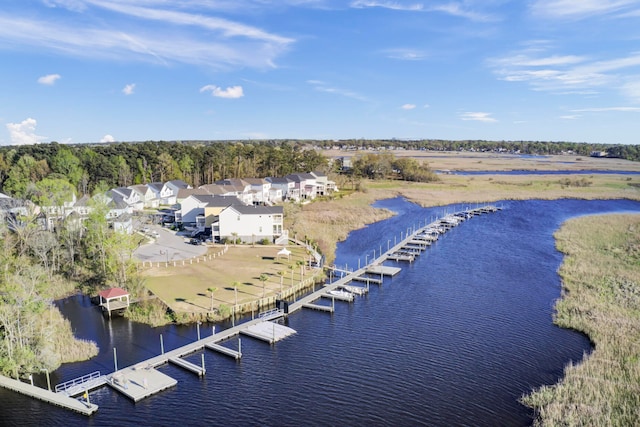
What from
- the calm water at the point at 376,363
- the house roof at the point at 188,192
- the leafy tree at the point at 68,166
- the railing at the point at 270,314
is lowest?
the calm water at the point at 376,363

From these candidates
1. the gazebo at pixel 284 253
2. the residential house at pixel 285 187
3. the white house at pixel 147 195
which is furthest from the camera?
the residential house at pixel 285 187

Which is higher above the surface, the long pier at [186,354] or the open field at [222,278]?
the open field at [222,278]

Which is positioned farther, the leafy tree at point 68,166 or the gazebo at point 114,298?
the leafy tree at point 68,166

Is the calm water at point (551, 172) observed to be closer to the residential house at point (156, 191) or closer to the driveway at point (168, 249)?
the residential house at point (156, 191)

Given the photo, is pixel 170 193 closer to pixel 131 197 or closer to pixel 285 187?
pixel 131 197

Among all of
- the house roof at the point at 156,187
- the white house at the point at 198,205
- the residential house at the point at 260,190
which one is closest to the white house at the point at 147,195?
the house roof at the point at 156,187

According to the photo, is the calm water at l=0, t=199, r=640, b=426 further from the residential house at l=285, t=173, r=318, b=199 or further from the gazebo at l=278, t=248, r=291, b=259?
the residential house at l=285, t=173, r=318, b=199

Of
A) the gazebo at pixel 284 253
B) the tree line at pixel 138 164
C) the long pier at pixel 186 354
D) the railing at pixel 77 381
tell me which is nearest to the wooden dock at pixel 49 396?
the long pier at pixel 186 354

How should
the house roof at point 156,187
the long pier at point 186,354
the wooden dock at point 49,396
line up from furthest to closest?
the house roof at point 156,187 < the long pier at point 186,354 < the wooden dock at point 49,396
